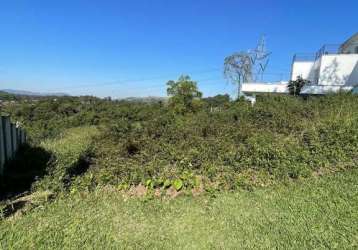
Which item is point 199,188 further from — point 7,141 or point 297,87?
point 297,87

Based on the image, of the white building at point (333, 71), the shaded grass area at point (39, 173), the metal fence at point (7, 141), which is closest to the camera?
the shaded grass area at point (39, 173)

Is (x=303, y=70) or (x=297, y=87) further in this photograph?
(x=303, y=70)

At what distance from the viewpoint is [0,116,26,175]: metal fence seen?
5.69m

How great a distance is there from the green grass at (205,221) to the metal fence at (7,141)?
2842 mm

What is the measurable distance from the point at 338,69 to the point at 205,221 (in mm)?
17871

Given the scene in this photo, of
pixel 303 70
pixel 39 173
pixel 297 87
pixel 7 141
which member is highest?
pixel 303 70

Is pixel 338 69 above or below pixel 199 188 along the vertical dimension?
above

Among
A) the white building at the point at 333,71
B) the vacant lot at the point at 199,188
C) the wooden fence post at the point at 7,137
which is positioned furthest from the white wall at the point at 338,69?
the wooden fence post at the point at 7,137

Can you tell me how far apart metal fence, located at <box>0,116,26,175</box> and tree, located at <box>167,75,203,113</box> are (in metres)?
21.4

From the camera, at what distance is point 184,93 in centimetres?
2923

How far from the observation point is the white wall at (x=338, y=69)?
54.2 feet

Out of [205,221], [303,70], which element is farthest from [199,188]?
[303,70]

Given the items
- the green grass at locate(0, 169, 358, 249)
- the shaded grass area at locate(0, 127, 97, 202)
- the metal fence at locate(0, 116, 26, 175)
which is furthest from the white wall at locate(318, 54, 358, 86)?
the metal fence at locate(0, 116, 26, 175)

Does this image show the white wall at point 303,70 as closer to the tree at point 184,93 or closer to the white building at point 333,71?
the white building at point 333,71
